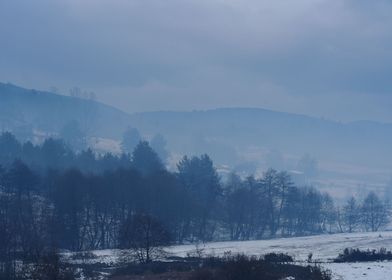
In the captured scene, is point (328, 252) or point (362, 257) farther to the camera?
point (328, 252)

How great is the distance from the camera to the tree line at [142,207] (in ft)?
226

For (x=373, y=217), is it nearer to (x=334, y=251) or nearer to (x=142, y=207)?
(x=142, y=207)

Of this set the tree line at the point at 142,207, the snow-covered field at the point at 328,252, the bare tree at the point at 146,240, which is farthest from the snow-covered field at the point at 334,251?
the bare tree at the point at 146,240

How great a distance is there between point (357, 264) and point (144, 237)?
49.1 feet

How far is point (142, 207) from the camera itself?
83.4 meters

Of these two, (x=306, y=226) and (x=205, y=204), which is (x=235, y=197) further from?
(x=306, y=226)

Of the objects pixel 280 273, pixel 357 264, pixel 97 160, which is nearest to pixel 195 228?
pixel 97 160

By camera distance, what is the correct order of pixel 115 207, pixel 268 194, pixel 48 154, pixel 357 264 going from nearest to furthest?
pixel 357 264
pixel 115 207
pixel 268 194
pixel 48 154

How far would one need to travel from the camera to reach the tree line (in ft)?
226

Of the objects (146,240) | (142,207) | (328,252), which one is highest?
(142,207)

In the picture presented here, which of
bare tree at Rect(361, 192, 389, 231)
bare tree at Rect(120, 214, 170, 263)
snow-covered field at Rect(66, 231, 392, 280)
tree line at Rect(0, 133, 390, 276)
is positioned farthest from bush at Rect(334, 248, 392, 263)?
bare tree at Rect(361, 192, 389, 231)

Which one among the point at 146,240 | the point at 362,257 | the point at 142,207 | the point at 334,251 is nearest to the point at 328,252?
the point at 334,251

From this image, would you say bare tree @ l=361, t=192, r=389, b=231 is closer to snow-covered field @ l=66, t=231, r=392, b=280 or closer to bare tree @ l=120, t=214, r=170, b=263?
snow-covered field @ l=66, t=231, r=392, b=280

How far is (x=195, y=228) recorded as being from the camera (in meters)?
89.7
